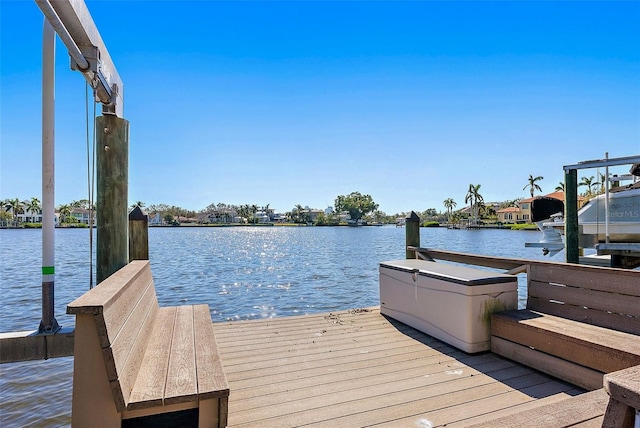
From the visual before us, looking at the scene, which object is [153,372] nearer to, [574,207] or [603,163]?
[574,207]

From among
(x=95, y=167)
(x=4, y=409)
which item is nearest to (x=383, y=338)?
(x=95, y=167)

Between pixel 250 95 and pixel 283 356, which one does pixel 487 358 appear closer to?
pixel 283 356

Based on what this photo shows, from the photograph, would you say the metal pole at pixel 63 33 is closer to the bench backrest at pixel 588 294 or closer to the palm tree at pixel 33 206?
the bench backrest at pixel 588 294

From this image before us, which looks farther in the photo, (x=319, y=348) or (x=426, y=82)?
(x=426, y=82)

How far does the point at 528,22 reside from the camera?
7637mm

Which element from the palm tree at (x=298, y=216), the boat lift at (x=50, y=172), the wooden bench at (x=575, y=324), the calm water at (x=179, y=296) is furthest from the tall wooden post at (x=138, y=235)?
the palm tree at (x=298, y=216)

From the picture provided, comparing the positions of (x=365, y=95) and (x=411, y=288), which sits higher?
(x=365, y=95)

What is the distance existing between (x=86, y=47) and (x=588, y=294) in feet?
14.7

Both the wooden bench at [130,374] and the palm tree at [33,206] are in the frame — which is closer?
the wooden bench at [130,374]

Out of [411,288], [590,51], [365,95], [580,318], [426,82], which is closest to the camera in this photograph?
[580,318]

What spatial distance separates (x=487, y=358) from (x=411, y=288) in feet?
3.48

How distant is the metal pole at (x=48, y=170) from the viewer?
291 cm

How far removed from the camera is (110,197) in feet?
11.0

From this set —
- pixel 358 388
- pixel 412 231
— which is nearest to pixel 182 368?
pixel 358 388
